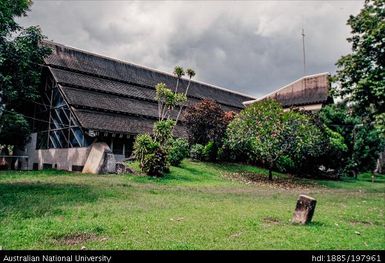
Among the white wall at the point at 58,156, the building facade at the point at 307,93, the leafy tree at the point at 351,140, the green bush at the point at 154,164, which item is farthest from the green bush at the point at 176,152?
the building facade at the point at 307,93

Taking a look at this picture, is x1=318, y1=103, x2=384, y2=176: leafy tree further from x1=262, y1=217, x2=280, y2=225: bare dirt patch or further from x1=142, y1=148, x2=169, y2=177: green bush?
x1=262, y1=217, x2=280, y2=225: bare dirt patch

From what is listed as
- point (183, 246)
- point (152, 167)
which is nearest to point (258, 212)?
point (183, 246)

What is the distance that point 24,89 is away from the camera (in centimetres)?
1495

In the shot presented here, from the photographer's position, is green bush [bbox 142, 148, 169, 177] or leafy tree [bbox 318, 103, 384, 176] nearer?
green bush [bbox 142, 148, 169, 177]

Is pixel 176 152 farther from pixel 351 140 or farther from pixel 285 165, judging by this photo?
pixel 351 140

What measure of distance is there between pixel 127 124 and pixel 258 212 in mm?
16839

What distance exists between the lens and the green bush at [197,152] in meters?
27.0

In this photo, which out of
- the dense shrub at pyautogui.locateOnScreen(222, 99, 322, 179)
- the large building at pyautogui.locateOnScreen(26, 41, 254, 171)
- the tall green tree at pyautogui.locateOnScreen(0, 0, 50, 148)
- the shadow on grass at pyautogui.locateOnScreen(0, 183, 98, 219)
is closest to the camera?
the shadow on grass at pyautogui.locateOnScreen(0, 183, 98, 219)

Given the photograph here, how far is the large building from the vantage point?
77.9 ft

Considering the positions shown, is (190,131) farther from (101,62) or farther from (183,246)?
(183,246)

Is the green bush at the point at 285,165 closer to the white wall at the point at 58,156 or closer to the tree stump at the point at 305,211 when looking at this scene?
the white wall at the point at 58,156

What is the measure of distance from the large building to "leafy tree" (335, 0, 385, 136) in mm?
14077

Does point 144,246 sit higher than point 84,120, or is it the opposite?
point 84,120

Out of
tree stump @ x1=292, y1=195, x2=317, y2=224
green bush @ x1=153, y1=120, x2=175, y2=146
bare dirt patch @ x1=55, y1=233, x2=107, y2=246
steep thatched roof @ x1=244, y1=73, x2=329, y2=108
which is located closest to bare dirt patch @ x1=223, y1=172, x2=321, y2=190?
green bush @ x1=153, y1=120, x2=175, y2=146
